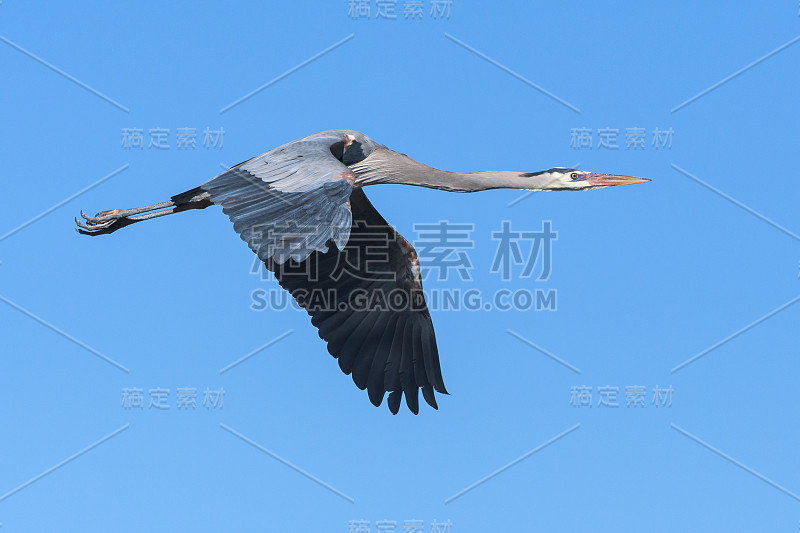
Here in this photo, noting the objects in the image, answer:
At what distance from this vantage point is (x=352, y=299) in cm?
1080

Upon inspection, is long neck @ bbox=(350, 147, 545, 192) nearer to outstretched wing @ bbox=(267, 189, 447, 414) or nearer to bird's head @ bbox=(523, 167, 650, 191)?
bird's head @ bbox=(523, 167, 650, 191)

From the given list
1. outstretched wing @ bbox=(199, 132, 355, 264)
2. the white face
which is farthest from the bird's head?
outstretched wing @ bbox=(199, 132, 355, 264)

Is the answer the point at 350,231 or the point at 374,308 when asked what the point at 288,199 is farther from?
the point at 374,308

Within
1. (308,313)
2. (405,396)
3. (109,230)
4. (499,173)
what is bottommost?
(405,396)

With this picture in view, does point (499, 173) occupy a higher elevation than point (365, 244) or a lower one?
higher

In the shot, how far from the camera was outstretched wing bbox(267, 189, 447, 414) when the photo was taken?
10523 millimetres

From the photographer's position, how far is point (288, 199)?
26.0 feet

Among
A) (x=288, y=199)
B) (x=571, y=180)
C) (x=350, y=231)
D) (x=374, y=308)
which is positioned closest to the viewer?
(x=288, y=199)

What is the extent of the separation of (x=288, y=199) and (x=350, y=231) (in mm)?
1055

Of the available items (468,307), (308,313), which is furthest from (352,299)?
(468,307)

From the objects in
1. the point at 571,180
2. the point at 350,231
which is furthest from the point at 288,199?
the point at 571,180

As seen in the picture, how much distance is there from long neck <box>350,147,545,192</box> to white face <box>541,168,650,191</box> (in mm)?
84

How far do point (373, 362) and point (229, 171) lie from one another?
102 inches

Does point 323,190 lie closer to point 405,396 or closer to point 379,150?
point 379,150
